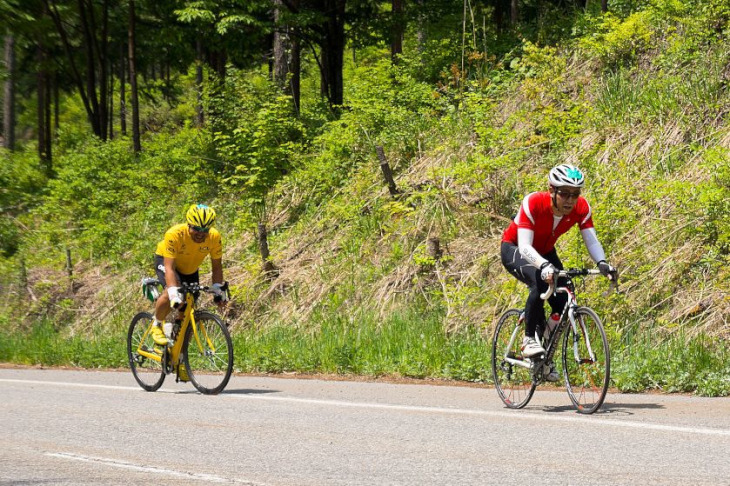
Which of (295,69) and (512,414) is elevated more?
(295,69)

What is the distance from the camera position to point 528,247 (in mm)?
8055

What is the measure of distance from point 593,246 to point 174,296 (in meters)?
4.89

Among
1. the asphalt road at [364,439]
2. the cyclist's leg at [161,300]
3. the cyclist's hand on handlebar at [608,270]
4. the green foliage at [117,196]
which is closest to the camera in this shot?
the asphalt road at [364,439]

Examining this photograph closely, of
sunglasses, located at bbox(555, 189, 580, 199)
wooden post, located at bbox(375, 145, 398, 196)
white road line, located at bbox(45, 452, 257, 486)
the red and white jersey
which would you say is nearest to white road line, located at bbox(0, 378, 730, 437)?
the red and white jersey

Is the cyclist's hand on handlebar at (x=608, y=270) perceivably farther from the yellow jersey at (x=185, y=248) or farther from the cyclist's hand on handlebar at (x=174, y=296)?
the cyclist's hand on handlebar at (x=174, y=296)

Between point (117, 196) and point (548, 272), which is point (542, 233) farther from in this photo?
point (117, 196)

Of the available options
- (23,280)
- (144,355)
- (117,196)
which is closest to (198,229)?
(144,355)

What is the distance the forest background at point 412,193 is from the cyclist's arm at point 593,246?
206 cm

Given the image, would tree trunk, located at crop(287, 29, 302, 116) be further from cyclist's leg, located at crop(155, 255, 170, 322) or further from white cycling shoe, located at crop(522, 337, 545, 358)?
white cycling shoe, located at crop(522, 337, 545, 358)

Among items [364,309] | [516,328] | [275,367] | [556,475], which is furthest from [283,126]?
[556,475]

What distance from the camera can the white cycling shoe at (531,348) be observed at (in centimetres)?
820

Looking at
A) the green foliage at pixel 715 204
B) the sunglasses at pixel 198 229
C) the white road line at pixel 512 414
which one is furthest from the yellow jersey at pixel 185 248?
the green foliage at pixel 715 204

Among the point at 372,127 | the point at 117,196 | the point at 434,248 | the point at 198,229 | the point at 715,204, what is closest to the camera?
the point at 198,229

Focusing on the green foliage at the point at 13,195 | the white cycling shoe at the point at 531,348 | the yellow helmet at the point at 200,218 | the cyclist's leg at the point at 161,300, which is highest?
the green foliage at the point at 13,195
